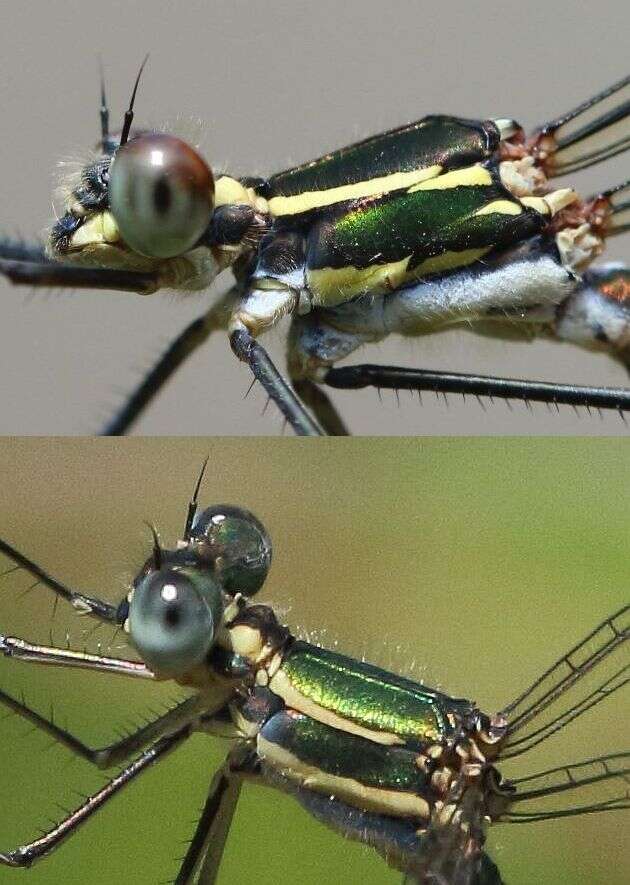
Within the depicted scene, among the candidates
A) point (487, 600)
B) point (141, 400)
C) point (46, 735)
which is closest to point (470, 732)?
point (46, 735)

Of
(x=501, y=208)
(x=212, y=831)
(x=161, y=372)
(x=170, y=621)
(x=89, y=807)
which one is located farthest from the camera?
(x=161, y=372)

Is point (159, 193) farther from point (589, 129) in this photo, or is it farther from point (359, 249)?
point (589, 129)

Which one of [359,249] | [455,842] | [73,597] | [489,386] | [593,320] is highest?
[359,249]

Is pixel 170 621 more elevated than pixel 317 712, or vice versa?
pixel 170 621

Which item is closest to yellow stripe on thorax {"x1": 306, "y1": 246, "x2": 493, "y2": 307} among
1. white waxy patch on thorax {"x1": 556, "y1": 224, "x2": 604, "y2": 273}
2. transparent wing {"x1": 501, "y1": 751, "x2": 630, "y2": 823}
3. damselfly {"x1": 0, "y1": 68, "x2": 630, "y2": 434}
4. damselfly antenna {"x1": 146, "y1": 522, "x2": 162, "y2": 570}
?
damselfly {"x1": 0, "y1": 68, "x2": 630, "y2": 434}

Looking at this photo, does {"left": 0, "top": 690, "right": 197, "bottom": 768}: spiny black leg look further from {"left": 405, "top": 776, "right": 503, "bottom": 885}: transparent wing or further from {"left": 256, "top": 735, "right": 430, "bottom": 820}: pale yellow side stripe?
{"left": 405, "top": 776, "right": 503, "bottom": 885}: transparent wing

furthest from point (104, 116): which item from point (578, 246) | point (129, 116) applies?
point (578, 246)
